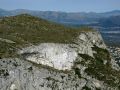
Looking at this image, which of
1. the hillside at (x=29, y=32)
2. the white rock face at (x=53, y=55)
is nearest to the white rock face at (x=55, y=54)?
the white rock face at (x=53, y=55)

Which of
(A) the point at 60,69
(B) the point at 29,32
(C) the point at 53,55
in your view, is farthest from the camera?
(B) the point at 29,32

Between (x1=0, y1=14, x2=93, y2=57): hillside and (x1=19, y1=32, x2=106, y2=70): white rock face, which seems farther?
(x1=0, y1=14, x2=93, y2=57): hillside

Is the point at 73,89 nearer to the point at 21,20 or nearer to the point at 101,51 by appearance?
the point at 101,51

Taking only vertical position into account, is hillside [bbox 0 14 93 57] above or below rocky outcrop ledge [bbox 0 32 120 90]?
above

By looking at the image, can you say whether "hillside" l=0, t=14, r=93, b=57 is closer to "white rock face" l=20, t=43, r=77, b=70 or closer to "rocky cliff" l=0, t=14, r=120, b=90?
"rocky cliff" l=0, t=14, r=120, b=90

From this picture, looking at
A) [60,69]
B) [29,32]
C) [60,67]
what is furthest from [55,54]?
[29,32]

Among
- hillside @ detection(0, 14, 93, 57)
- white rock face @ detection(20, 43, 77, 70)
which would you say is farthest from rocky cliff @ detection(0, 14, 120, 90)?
hillside @ detection(0, 14, 93, 57)

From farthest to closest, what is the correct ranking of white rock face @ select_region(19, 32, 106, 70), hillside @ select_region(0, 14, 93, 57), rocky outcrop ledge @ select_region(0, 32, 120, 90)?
1. hillside @ select_region(0, 14, 93, 57)
2. white rock face @ select_region(19, 32, 106, 70)
3. rocky outcrop ledge @ select_region(0, 32, 120, 90)

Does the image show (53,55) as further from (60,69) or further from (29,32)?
(29,32)
